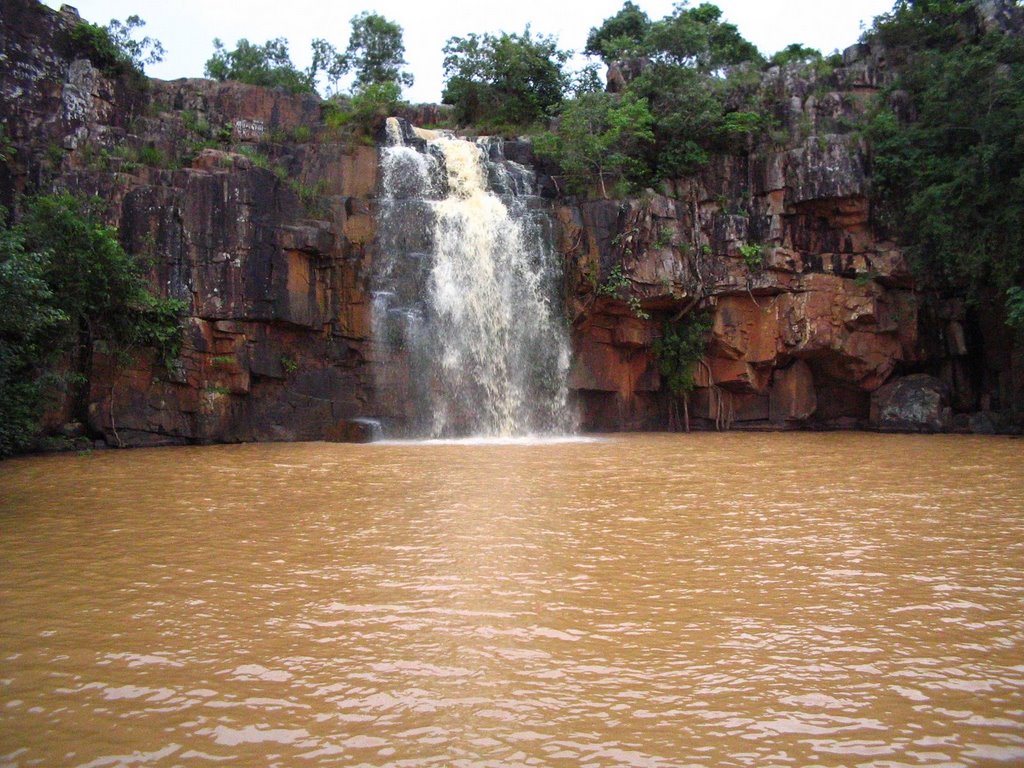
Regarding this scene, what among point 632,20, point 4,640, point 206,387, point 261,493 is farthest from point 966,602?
point 632,20

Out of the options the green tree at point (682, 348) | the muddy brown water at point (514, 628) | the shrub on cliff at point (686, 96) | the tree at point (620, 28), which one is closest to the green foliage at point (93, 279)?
the muddy brown water at point (514, 628)

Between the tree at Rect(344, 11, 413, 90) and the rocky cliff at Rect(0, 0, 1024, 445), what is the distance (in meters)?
14.5

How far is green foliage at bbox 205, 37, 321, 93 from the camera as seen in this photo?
3322 cm

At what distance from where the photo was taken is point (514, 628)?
210 inches

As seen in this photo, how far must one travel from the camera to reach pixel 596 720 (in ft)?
13.1

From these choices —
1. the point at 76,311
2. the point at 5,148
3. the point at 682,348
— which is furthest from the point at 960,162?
the point at 5,148

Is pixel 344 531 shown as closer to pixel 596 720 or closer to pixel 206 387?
pixel 596 720

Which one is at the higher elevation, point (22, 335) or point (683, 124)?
point (683, 124)

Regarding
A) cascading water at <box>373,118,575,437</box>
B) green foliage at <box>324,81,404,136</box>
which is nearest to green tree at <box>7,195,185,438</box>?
cascading water at <box>373,118,575,437</box>

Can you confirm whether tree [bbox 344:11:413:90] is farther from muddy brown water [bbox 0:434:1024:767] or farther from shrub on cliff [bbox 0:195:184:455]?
muddy brown water [bbox 0:434:1024:767]

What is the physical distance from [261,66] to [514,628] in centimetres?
3687

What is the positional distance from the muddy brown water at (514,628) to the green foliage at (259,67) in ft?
88.3

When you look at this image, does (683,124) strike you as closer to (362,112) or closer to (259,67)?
(362,112)

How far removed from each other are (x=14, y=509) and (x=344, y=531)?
181 inches
